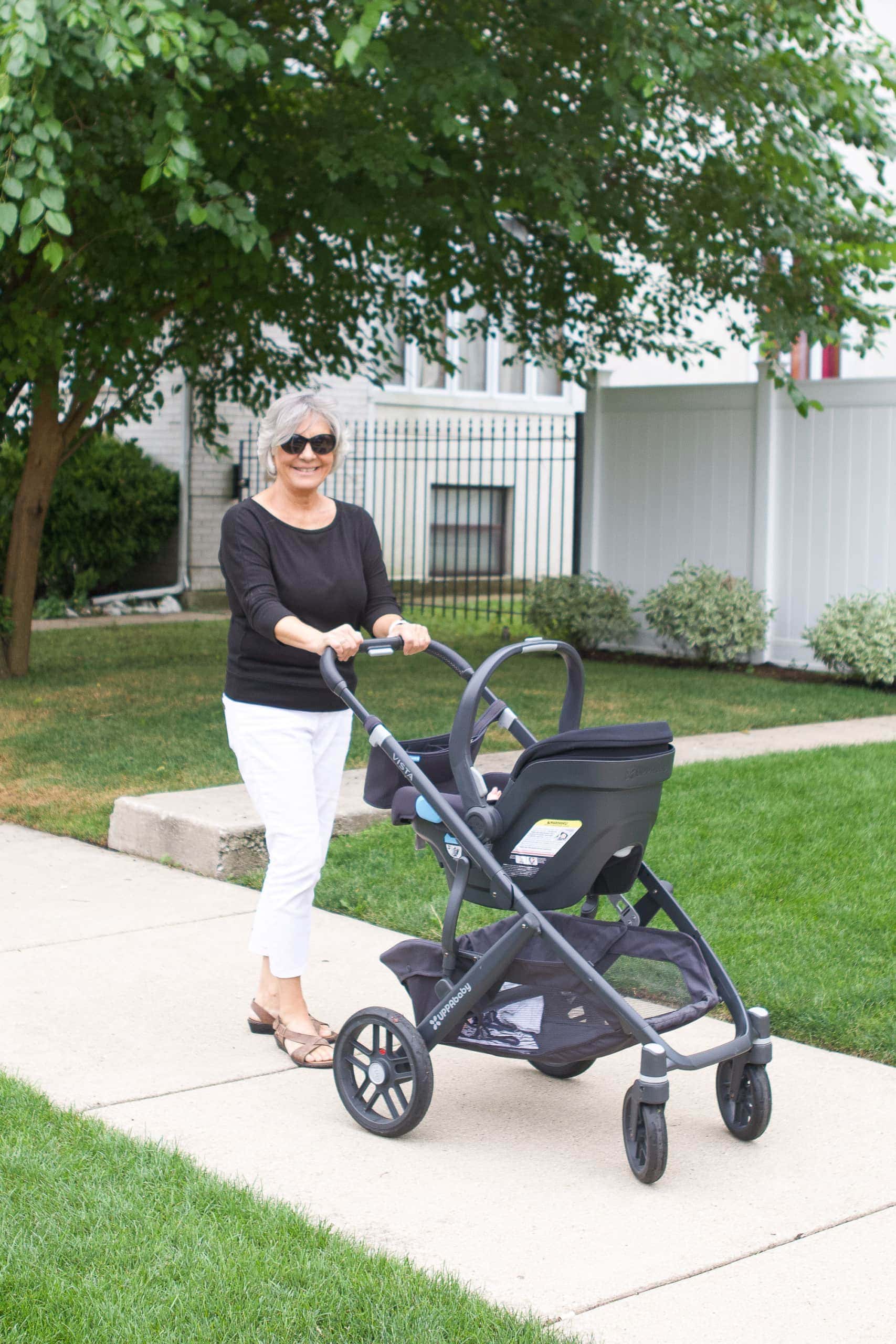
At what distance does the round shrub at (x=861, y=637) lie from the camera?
36.6 feet

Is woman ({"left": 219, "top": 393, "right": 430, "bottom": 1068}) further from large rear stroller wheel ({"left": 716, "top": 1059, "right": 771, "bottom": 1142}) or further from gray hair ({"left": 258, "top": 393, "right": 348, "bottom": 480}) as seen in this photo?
large rear stroller wheel ({"left": 716, "top": 1059, "right": 771, "bottom": 1142})

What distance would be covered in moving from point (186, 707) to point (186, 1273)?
720cm

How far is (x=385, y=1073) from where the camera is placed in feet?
12.6

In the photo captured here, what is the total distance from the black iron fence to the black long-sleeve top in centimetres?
1373

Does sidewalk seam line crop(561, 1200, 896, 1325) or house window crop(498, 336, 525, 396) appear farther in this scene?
house window crop(498, 336, 525, 396)

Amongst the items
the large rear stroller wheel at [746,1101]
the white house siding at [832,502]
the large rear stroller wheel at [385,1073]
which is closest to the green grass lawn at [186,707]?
the white house siding at [832,502]

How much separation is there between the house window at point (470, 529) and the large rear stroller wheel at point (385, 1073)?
16458 millimetres

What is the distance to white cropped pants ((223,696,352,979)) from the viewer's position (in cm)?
432

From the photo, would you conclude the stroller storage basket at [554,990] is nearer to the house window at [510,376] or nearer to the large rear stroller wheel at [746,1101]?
the large rear stroller wheel at [746,1101]

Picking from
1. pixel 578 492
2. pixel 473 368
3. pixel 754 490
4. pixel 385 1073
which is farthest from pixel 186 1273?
pixel 473 368

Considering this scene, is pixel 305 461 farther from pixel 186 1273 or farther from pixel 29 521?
pixel 29 521

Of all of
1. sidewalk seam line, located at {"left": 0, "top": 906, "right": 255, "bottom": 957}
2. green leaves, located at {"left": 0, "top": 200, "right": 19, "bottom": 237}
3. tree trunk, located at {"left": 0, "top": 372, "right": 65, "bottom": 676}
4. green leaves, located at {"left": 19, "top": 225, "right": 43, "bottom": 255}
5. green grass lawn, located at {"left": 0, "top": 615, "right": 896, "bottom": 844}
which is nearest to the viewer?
sidewalk seam line, located at {"left": 0, "top": 906, "right": 255, "bottom": 957}

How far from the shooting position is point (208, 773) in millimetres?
7742

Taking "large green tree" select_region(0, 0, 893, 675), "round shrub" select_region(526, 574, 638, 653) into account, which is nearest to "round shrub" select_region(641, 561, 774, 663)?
"round shrub" select_region(526, 574, 638, 653)
